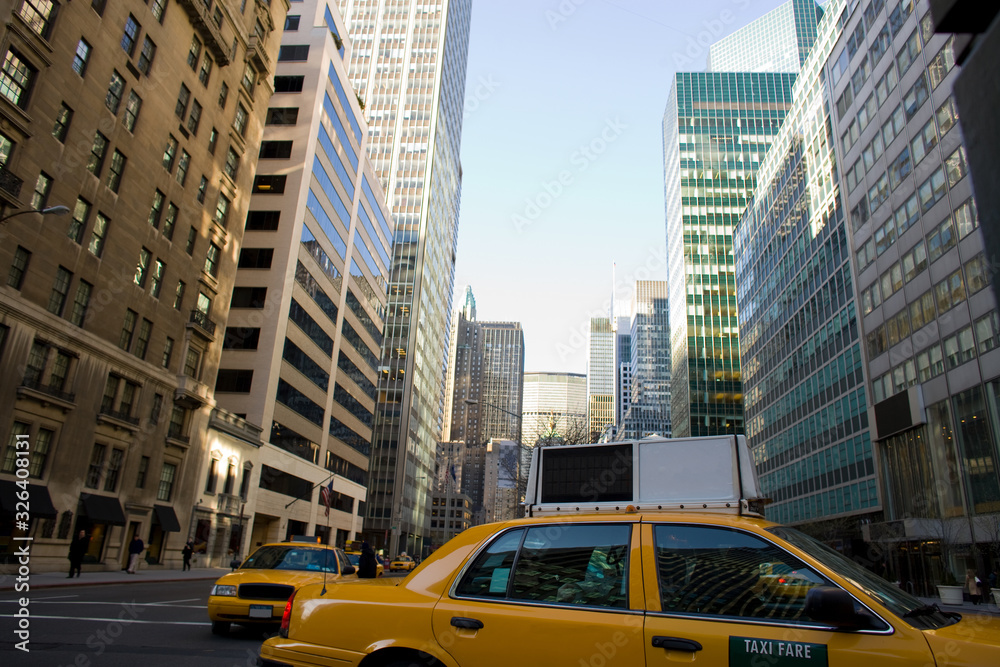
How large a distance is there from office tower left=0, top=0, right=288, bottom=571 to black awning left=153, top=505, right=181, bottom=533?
98mm

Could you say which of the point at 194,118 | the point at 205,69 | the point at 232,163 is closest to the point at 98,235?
the point at 194,118

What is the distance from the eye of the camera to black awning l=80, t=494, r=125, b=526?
2658 centimetres

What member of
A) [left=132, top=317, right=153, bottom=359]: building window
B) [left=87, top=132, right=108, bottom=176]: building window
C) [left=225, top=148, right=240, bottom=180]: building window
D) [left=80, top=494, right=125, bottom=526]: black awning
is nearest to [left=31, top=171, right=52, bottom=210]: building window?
[left=87, top=132, right=108, bottom=176]: building window

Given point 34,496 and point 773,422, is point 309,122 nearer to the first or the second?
point 34,496

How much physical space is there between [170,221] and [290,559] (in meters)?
27.6

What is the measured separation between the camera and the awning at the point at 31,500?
2227 cm

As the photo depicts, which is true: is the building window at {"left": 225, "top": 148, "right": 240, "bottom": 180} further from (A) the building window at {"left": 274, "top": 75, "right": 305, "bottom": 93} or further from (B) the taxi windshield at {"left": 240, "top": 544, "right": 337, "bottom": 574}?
(B) the taxi windshield at {"left": 240, "top": 544, "right": 337, "bottom": 574}

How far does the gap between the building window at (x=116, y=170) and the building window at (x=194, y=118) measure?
6198 mm

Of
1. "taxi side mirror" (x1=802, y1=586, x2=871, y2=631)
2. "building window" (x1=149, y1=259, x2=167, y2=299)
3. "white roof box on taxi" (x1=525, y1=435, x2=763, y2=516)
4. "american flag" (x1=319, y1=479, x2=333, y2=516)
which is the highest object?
"building window" (x1=149, y1=259, x2=167, y2=299)

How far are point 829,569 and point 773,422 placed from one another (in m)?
66.2

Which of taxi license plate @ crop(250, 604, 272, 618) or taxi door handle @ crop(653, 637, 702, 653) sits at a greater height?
taxi door handle @ crop(653, 637, 702, 653)

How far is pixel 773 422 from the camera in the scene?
6406 centimetres

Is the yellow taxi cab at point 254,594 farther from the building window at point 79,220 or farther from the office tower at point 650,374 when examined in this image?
the office tower at point 650,374

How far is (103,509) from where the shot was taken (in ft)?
89.9
